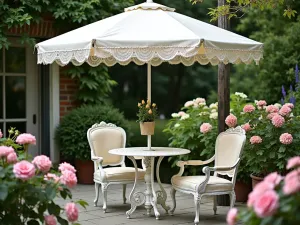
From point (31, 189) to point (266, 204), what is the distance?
1648 millimetres

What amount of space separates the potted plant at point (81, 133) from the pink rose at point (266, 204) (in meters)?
6.55

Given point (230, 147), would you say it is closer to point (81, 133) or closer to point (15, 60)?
point (81, 133)

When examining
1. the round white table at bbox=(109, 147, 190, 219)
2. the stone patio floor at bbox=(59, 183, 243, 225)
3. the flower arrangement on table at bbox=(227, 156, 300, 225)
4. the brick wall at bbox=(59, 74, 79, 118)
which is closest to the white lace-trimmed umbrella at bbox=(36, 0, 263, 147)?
the round white table at bbox=(109, 147, 190, 219)

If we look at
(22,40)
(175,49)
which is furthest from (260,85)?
(175,49)

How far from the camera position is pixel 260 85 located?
11539mm

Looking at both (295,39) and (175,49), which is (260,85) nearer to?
(295,39)

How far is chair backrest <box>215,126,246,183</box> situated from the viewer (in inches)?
259

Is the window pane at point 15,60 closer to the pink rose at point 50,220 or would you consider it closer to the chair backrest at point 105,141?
the chair backrest at point 105,141

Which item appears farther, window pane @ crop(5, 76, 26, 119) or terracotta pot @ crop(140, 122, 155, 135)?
window pane @ crop(5, 76, 26, 119)

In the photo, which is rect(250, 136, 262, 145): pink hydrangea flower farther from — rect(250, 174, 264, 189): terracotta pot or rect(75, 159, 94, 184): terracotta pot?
rect(75, 159, 94, 184): terracotta pot

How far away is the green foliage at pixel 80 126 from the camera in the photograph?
8945mm

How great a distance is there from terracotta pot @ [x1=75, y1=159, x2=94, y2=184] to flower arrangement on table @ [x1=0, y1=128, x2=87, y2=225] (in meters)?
5.22

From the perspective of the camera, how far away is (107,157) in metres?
7.53

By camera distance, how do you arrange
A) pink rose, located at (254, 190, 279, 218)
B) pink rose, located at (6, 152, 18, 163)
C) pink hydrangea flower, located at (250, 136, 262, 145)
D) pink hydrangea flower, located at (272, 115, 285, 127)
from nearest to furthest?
pink rose, located at (254, 190, 279, 218), pink rose, located at (6, 152, 18, 163), pink hydrangea flower, located at (272, 115, 285, 127), pink hydrangea flower, located at (250, 136, 262, 145)
